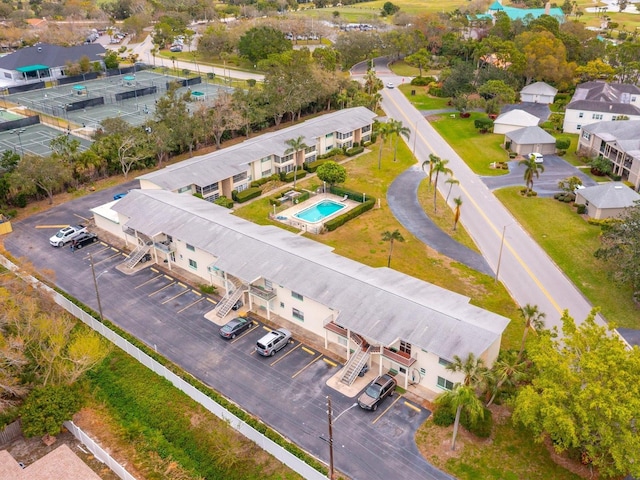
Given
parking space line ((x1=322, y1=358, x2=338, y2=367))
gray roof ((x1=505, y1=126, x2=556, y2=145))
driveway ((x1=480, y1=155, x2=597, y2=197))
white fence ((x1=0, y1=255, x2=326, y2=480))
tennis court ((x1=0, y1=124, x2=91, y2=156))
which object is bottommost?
parking space line ((x1=322, y1=358, x2=338, y2=367))

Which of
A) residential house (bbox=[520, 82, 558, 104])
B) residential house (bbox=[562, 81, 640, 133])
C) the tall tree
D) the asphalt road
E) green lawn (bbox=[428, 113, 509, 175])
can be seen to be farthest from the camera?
residential house (bbox=[520, 82, 558, 104])

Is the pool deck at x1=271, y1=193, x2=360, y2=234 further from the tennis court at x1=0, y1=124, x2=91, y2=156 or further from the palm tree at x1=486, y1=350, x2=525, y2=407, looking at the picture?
the tennis court at x1=0, y1=124, x2=91, y2=156

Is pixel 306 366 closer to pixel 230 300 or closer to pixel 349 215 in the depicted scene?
pixel 230 300

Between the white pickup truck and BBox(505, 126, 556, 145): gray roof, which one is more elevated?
BBox(505, 126, 556, 145): gray roof

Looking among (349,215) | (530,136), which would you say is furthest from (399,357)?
(530,136)

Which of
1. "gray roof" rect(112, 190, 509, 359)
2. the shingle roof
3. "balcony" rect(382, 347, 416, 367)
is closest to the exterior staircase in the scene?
"gray roof" rect(112, 190, 509, 359)

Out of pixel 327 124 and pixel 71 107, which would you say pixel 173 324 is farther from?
pixel 71 107

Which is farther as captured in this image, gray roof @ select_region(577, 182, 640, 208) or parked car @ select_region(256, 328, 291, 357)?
gray roof @ select_region(577, 182, 640, 208)

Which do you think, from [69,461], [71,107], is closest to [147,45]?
[71,107]

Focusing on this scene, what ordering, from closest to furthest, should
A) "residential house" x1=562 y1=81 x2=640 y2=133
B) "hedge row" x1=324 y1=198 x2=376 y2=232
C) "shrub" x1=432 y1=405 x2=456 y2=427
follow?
"shrub" x1=432 y1=405 x2=456 y2=427 → "hedge row" x1=324 y1=198 x2=376 y2=232 → "residential house" x1=562 y1=81 x2=640 y2=133
